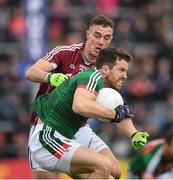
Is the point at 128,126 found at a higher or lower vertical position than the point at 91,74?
lower

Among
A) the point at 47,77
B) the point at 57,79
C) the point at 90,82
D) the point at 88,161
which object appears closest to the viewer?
the point at 90,82

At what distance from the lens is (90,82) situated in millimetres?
8844

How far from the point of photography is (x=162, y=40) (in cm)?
1933

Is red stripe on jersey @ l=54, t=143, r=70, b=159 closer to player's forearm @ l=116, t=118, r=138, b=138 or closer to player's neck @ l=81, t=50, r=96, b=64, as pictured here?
player's forearm @ l=116, t=118, r=138, b=138

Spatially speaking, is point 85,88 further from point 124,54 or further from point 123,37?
point 123,37

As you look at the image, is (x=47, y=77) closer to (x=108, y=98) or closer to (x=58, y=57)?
(x=58, y=57)

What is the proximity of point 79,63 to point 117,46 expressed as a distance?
7981 mm

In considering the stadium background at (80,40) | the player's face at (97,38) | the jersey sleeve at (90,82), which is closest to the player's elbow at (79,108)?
the jersey sleeve at (90,82)

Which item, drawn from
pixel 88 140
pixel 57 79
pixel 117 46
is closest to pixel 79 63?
pixel 57 79

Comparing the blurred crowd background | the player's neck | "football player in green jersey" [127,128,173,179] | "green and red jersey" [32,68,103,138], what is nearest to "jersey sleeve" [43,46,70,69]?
the player's neck

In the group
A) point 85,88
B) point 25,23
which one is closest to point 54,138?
point 85,88

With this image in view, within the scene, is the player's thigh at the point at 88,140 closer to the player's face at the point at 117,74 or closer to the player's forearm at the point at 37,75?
the player's forearm at the point at 37,75

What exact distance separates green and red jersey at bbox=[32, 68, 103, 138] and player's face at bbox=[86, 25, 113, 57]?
95cm

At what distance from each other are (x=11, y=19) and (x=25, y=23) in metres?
0.92
